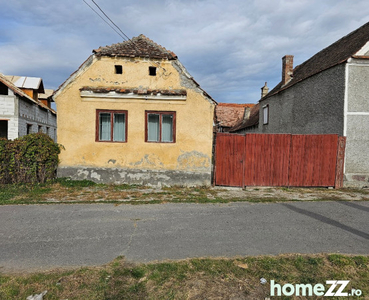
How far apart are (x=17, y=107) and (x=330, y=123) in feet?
58.2

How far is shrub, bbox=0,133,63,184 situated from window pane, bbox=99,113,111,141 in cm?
Result: 185

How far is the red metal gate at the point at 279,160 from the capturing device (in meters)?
9.34

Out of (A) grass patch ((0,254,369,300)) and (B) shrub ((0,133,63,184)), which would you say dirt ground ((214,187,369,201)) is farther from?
(B) shrub ((0,133,63,184))

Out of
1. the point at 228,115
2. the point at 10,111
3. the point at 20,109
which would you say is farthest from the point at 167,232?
the point at 228,115

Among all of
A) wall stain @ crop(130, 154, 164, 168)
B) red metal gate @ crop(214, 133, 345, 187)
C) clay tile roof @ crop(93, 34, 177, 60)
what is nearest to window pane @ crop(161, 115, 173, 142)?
wall stain @ crop(130, 154, 164, 168)

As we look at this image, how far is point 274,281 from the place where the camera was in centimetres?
292

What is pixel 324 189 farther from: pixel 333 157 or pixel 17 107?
pixel 17 107

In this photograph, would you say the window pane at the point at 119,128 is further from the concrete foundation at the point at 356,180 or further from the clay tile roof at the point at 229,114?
the clay tile roof at the point at 229,114

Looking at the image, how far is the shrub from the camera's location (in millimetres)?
8352

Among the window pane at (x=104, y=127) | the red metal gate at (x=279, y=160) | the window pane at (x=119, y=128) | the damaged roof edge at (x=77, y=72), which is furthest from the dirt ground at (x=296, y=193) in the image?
the damaged roof edge at (x=77, y=72)

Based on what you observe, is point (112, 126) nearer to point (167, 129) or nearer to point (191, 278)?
point (167, 129)

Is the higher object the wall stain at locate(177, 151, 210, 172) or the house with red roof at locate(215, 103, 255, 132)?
the house with red roof at locate(215, 103, 255, 132)

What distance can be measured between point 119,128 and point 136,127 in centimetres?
74

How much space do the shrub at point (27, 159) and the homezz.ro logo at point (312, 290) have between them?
28.8ft
